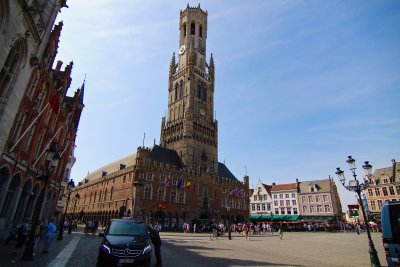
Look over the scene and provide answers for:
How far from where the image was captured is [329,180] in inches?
2504

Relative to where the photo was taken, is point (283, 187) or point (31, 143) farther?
point (283, 187)

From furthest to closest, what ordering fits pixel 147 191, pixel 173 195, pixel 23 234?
pixel 173 195 < pixel 147 191 < pixel 23 234

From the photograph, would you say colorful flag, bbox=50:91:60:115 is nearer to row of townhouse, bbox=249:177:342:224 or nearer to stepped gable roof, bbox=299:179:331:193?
row of townhouse, bbox=249:177:342:224

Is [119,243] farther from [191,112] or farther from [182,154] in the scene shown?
[191,112]

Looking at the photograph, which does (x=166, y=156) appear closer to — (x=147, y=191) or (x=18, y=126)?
(x=147, y=191)

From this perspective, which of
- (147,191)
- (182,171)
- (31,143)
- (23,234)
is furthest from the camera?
(182,171)

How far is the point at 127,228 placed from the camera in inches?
362

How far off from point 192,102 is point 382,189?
50.2 m

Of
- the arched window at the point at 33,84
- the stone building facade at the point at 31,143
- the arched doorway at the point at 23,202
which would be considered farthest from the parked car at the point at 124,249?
the arched doorway at the point at 23,202

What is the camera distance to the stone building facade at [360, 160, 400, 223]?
2233 inches

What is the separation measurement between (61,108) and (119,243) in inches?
755

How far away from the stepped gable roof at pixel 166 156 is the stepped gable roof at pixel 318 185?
1435 inches

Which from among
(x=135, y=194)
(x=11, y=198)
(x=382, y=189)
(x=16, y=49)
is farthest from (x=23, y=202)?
(x=382, y=189)

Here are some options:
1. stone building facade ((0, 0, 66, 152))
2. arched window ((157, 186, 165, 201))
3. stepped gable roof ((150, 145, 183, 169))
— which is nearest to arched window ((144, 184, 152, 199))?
arched window ((157, 186, 165, 201))
